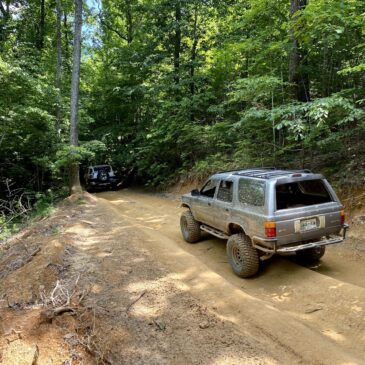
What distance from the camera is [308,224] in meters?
5.72

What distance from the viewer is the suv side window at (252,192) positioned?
19.2 feet

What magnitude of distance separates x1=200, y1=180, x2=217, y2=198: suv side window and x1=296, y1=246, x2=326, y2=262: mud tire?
2.24 m

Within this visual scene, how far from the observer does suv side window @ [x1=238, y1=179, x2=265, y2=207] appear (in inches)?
231

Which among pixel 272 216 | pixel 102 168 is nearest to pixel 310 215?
pixel 272 216

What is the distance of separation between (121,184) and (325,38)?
1768 cm

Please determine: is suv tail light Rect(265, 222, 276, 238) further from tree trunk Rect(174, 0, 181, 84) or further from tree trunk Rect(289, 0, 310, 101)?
tree trunk Rect(174, 0, 181, 84)

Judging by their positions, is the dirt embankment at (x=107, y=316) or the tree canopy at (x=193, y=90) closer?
the dirt embankment at (x=107, y=316)

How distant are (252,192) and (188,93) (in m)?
13.2

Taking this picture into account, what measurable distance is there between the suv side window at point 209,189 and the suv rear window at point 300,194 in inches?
60.2

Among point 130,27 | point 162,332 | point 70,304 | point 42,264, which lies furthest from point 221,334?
point 130,27

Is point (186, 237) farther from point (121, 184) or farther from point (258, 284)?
point (121, 184)

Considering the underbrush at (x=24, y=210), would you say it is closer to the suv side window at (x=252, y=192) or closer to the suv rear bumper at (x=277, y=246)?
the suv side window at (x=252, y=192)

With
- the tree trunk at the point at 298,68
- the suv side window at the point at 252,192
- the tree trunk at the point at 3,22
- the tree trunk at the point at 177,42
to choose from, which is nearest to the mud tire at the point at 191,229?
the suv side window at the point at 252,192

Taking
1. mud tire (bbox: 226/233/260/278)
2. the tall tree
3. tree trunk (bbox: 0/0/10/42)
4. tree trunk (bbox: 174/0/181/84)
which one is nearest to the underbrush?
mud tire (bbox: 226/233/260/278)
